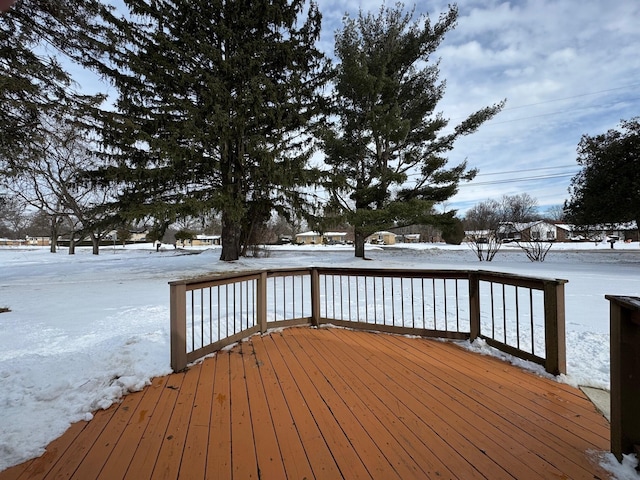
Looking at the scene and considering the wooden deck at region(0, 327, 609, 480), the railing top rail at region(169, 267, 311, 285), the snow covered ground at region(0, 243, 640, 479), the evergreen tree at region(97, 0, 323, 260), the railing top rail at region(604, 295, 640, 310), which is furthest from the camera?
the evergreen tree at region(97, 0, 323, 260)

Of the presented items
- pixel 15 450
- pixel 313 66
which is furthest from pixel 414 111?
pixel 15 450

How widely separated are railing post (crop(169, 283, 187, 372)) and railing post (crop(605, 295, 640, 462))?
2.88m

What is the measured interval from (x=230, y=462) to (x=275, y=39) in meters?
11.8

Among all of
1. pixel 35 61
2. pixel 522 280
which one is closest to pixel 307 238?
pixel 35 61

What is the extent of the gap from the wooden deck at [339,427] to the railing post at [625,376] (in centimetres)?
18

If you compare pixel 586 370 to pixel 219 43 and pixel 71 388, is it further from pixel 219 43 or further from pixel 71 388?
pixel 219 43

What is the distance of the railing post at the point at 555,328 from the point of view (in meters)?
2.48

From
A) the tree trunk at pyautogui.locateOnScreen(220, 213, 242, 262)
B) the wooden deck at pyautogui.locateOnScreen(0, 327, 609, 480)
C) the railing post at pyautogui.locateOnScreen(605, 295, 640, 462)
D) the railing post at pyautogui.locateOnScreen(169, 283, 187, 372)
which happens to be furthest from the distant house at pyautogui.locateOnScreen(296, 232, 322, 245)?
the railing post at pyautogui.locateOnScreen(605, 295, 640, 462)

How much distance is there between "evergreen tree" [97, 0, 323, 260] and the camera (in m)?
8.64

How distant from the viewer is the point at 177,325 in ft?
8.61

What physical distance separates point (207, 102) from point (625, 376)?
33.4 feet

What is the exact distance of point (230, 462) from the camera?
1.53 m

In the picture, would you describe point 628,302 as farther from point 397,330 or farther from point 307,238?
point 307,238

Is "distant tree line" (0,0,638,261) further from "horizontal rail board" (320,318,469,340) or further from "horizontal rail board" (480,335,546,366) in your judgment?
"horizontal rail board" (480,335,546,366)
